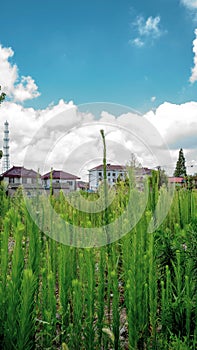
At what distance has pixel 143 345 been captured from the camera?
4.66ft

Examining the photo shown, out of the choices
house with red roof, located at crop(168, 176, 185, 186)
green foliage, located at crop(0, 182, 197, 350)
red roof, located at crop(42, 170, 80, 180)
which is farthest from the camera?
house with red roof, located at crop(168, 176, 185, 186)

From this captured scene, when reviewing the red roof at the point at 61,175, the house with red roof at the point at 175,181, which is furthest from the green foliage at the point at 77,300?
the house with red roof at the point at 175,181

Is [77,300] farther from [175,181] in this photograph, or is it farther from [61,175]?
[175,181]

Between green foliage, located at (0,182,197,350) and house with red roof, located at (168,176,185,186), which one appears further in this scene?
house with red roof, located at (168,176,185,186)

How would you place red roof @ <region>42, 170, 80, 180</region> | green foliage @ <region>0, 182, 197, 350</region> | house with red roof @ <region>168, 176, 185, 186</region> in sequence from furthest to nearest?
house with red roof @ <region>168, 176, 185, 186</region>
red roof @ <region>42, 170, 80, 180</region>
green foliage @ <region>0, 182, 197, 350</region>

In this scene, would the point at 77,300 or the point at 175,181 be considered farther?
the point at 175,181

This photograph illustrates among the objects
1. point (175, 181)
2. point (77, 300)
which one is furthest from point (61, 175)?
point (175, 181)

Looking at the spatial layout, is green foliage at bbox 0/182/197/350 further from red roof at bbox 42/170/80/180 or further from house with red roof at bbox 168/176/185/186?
house with red roof at bbox 168/176/185/186

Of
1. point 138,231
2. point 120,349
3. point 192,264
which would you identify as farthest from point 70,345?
point 192,264

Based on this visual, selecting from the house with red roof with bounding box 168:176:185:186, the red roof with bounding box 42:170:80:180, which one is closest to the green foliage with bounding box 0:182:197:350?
the red roof with bounding box 42:170:80:180

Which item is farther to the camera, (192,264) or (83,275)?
(192,264)

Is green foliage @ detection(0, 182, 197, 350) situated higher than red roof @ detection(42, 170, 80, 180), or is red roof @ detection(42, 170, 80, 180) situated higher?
red roof @ detection(42, 170, 80, 180)

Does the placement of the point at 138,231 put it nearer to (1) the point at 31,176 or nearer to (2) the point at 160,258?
(2) the point at 160,258

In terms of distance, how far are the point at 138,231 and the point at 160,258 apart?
0.79m
